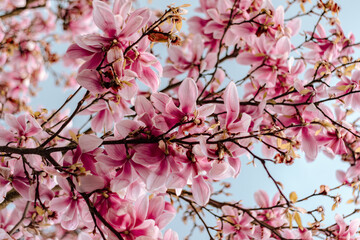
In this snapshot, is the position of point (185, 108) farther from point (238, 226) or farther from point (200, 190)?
point (238, 226)

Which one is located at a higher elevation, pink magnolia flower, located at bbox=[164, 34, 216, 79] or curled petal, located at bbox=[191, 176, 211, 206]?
pink magnolia flower, located at bbox=[164, 34, 216, 79]

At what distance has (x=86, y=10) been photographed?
231 cm

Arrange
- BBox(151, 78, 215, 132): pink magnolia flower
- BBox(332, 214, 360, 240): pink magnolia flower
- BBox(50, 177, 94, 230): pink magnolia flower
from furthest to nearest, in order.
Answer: BBox(332, 214, 360, 240): pink magnolia flower < BBox(50, 177, 94, 230): pink magnolia flower < BBox(151, 78, 215, 132): pink magnolia flower

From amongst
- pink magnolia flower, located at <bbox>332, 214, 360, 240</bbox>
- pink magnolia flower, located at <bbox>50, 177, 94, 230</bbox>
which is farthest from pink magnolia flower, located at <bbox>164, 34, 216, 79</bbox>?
pink magnolia flower, located at <bbox>332, 214, 360, 240</bbox>

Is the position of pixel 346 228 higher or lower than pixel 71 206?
higher

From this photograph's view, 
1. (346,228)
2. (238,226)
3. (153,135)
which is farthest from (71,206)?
(346,228)

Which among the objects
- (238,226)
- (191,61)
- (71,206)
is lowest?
(71,206)

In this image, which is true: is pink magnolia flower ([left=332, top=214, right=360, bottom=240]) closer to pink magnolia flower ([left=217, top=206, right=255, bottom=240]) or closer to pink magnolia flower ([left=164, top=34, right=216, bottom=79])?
pink magnolia flower ([left=217, top=206, right=255, bottom=240])

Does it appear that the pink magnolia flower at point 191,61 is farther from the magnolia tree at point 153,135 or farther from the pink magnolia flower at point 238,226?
the pink magnolia flower at point 238,226

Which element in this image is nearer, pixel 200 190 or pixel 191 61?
pixel 200 190

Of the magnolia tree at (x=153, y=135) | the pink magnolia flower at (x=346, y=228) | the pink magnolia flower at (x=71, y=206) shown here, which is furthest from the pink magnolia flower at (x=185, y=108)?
the pink magnolia flower at (x=346, y=228)

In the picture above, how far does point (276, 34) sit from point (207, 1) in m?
0.46

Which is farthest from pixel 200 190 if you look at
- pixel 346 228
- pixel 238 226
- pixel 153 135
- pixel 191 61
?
pixel 346 228

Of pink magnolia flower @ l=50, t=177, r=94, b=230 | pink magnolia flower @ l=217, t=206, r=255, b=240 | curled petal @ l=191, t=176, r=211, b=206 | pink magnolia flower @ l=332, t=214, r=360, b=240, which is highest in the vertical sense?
pink magnolia flower @ l=332, t=214, r=360, b=240
